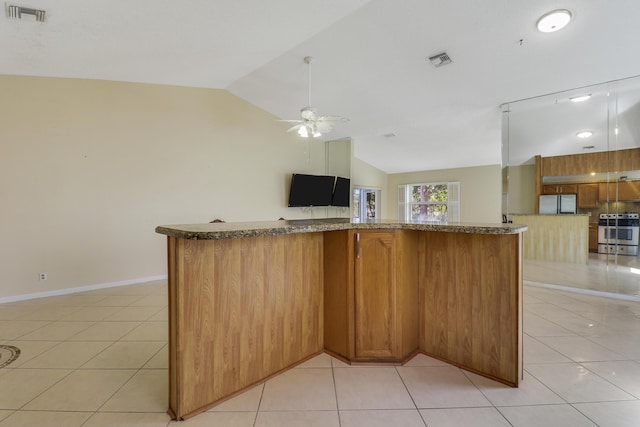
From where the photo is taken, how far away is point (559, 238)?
15.9ft

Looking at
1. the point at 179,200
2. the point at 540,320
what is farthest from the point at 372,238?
the point at 179,200

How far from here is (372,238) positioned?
2082 millimetres

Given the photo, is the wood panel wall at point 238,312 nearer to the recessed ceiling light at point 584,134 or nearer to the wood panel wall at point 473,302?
the wood panel wall at point 473,302

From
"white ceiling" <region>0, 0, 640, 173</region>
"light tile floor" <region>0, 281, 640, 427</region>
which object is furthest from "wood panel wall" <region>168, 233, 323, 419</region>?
"white ceiling" <region>0, 0, 640, 173</region>

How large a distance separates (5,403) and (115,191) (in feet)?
10.0

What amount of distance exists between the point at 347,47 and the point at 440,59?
1120mm

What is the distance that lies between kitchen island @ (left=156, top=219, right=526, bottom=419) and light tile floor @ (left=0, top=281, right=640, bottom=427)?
0.42 feet

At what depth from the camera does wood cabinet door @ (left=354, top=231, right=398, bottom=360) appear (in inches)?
81.7

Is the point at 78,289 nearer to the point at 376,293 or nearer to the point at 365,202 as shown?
the point at 376,293

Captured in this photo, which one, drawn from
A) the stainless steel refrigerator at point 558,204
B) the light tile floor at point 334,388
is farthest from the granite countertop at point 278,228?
the stainless steel refrigerator at point 558,204

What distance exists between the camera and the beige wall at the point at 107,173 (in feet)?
11.7

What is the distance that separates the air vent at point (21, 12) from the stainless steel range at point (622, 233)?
6.91 metres

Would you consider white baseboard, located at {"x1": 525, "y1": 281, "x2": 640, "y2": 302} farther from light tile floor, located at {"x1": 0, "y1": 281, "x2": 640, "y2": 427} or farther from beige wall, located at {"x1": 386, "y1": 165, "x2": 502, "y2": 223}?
beige wall, located at {"x1": 386, "y1": 165, "x2": 502, "y2": 223}

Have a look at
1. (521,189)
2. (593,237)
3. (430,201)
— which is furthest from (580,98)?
(430,201)
